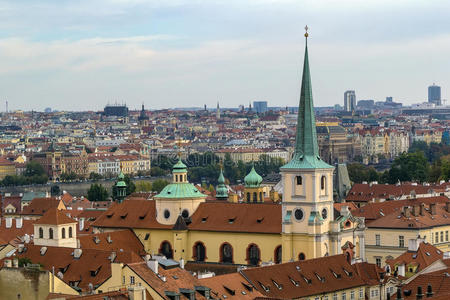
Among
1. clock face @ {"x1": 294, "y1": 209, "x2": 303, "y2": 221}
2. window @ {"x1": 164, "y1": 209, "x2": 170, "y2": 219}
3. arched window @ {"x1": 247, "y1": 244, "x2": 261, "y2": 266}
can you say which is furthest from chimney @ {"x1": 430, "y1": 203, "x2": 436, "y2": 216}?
window @ {"x1": 164, "y1": 209, "x2": 170, "y2": 219}

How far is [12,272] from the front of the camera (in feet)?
167

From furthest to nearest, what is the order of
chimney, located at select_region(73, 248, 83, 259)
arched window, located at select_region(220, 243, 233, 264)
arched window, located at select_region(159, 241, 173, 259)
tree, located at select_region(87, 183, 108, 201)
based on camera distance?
tree, located at select_region(87, 183, 108, 201) → arched window, located at select_region(159, 241, 173, 259) → arched window, located at select_region(220, 243, 233, 264) → chimney, located at select_region(73, 248, 83, 259)

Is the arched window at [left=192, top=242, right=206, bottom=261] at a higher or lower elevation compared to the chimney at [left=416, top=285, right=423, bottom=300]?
lower

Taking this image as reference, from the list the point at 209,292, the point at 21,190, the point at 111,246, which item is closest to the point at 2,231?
the point at 111,246

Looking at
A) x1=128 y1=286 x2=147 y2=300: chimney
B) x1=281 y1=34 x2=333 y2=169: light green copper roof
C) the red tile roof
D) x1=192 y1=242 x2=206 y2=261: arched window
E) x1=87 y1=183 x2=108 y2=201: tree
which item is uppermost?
x1=281 y1=34 x2=333 y2=169: light green copper roof

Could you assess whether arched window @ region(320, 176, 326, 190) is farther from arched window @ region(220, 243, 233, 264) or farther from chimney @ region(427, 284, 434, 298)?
chimney @ region(427, 284, 434, 298)

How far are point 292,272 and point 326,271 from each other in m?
2.38

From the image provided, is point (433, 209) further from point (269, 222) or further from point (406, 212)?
point (269, 222)

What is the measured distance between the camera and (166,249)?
7312 centimetres

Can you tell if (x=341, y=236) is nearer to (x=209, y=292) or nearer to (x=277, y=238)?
(x=277, y=238)

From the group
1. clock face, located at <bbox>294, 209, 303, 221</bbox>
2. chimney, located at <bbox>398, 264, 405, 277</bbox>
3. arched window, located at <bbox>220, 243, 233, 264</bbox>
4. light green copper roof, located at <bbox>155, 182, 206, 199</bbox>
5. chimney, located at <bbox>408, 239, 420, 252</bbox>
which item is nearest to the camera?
chimney, located at <bbox>398, 264, 405, 277</bbox>

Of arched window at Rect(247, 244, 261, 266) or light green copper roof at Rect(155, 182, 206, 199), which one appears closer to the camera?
arched window at Rect(247, 244, 261, 266)

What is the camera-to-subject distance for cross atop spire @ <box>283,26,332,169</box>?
227ft

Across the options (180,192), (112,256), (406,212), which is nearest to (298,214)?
(180,192)
